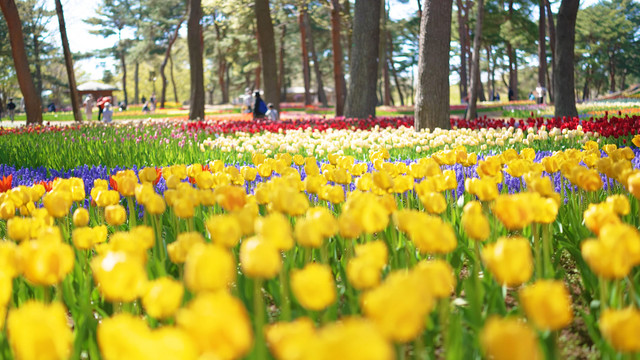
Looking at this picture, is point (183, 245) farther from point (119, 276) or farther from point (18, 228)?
point (18, 228)

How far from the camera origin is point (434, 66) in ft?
31.2

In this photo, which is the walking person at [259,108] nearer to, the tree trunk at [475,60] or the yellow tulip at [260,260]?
the tree trunk at [475,60]

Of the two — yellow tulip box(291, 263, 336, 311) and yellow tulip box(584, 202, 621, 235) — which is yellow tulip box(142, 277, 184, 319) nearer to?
yellow tulip box(291, 263, 336, 311)

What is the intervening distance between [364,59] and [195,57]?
6759 mm

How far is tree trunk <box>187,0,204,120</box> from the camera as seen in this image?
17.7 m

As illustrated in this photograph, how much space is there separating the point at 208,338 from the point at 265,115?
1853 centimetres

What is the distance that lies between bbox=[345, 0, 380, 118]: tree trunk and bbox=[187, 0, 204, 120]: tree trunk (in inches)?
238

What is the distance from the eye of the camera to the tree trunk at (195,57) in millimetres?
17734

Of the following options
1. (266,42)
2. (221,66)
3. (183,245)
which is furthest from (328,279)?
(221,66)

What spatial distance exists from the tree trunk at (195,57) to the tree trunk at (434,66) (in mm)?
9914

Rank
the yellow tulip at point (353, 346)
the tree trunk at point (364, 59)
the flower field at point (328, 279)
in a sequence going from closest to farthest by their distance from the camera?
the yellow tulip at point (353, 346) < the flower field at point (328, 279) < the tree trunk at point (364, 59)

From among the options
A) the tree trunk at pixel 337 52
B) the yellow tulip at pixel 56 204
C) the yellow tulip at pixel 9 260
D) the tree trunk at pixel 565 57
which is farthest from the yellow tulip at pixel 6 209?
the tree trunk at pixel 337 52

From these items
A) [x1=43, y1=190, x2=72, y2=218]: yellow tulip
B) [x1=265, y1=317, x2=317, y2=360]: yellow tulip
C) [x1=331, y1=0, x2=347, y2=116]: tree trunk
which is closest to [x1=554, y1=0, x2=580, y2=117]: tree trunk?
[x1=331, y1=0, x2=347, y2=116]: tree trunk

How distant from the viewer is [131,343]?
2.69 feet
